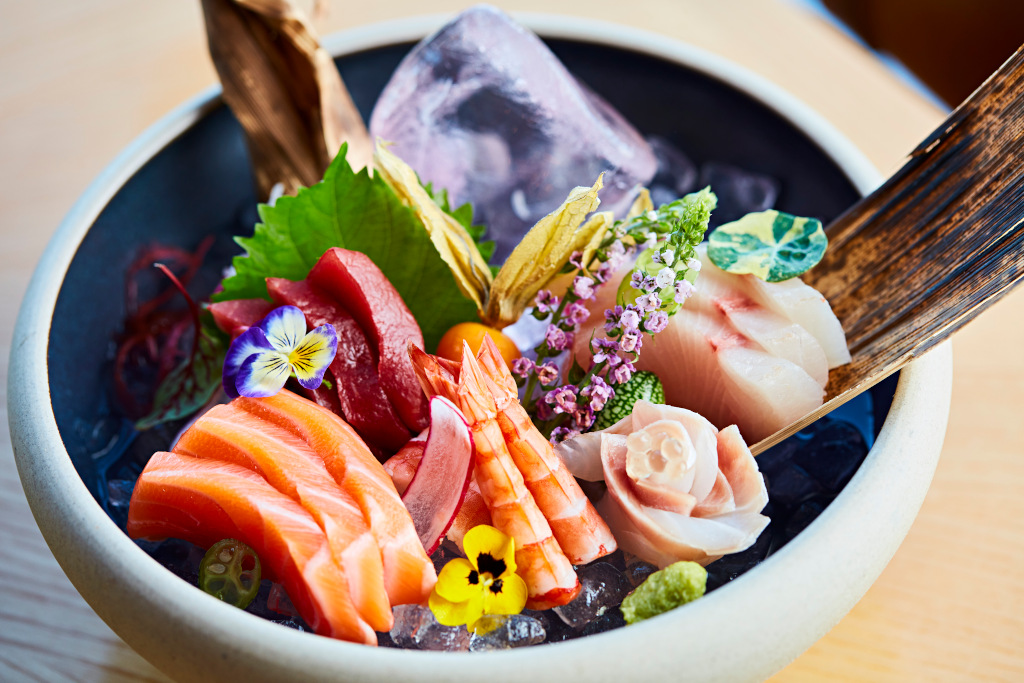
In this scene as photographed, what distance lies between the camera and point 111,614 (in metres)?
0.55

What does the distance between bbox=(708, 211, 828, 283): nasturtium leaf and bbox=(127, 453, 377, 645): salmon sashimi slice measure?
0.47 m

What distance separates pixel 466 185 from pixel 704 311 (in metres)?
0.42

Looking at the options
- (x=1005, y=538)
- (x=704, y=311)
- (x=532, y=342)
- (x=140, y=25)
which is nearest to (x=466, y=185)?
(x=532, y=342)

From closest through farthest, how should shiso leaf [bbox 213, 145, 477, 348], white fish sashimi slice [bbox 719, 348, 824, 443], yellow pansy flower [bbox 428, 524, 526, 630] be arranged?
yellow pansy flower [bbox 428, 524, 526, 630] < white fish sashimi slice [bbox 719, 348, 824, 443] < shiso leaf [bbox 213, 145, 477, 348]

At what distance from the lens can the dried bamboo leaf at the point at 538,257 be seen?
71 centimetres

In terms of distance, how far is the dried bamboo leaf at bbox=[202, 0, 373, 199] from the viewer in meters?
0.97

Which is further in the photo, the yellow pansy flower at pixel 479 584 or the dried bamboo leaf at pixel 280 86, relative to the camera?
the dried bamboo leaf at pixel 280 86

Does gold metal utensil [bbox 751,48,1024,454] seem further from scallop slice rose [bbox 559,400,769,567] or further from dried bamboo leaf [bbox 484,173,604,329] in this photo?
dried bamboo leaf [bbox 484,173,604,329]

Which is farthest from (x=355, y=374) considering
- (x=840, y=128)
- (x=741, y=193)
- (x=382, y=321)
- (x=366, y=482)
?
(x=840, y=128)

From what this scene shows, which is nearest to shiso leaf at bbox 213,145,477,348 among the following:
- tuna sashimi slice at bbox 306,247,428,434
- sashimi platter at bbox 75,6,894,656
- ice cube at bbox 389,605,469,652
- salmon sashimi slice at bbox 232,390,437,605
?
sashimi platter at bbox 75,6,894,656

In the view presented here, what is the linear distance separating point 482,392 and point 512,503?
9 cm

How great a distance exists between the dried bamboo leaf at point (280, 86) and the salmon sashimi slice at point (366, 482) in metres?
0.44

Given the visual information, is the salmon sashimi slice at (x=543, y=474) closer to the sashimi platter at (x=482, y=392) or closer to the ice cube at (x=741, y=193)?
the sashimi platter at (x=482, y=392)

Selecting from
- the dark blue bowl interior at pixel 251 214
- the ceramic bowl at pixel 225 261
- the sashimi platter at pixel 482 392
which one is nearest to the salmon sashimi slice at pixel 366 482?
the sashimi platter at pixel 482 392
